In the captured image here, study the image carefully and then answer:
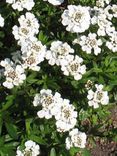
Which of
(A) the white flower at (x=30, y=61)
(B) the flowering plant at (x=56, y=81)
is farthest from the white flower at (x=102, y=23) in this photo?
(A) the white flower at (x=30, y=61)

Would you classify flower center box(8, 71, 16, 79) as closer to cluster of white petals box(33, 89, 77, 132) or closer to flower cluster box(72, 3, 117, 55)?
cluster of white petals box(33, 89, 77, 132)

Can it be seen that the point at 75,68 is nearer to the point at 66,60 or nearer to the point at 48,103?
the point at 66,60

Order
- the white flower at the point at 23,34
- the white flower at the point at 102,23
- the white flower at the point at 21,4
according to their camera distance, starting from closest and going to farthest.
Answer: the white flower at the point at 23,34, the white flower at the point at 21,4, the white flower at the point at 102,23

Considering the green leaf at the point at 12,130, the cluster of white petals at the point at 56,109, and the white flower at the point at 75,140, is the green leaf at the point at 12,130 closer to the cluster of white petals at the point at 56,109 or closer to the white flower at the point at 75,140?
the cluster of white petals at the point at 56,109

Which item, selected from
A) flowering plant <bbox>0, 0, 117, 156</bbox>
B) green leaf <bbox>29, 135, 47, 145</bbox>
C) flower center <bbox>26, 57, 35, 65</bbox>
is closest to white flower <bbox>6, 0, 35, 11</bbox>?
flowering plant <bbox>0, 0, 117, 156</bbox>

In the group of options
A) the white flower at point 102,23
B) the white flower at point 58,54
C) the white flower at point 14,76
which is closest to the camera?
the white flower at point 14,76

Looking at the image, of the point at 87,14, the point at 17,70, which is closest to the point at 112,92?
the point at 87,14

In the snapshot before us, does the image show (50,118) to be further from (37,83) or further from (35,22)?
(35,22)
